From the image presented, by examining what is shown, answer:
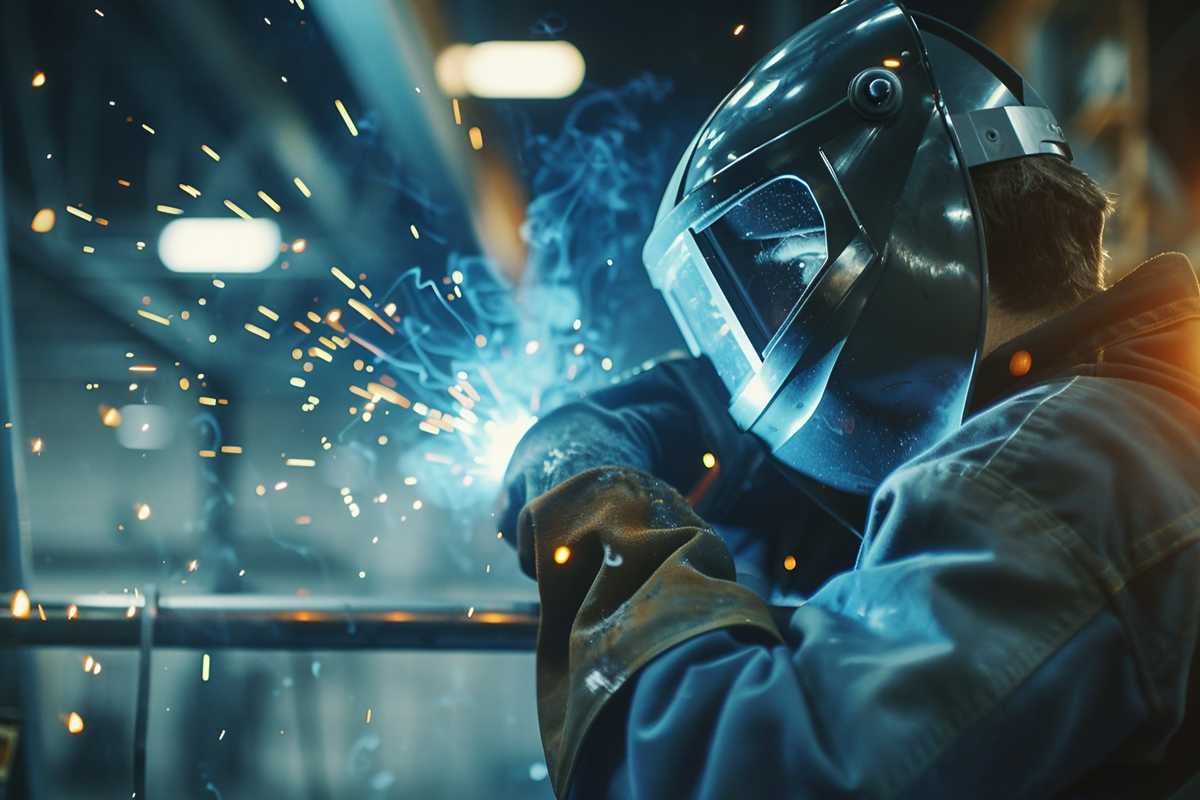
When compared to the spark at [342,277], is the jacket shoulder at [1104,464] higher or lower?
lower

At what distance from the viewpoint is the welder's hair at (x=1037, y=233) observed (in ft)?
3.25

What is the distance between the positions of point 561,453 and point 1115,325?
617mm

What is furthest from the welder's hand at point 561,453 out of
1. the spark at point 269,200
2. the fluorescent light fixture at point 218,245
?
the spark at point 269,200

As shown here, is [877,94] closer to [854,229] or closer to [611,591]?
[854,229]

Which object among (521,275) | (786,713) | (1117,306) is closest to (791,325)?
(1117,306)

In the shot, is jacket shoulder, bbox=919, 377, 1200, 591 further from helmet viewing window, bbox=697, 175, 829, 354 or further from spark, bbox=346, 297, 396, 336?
spark, bbox=346, 297, 396, 336

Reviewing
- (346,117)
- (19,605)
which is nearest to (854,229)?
(19,605)

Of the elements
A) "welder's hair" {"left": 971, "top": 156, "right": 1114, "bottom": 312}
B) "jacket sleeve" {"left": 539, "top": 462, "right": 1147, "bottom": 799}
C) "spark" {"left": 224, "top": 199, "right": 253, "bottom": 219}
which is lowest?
"jacket sleeve" {"left": 539, "top": 462, "right": 1147, "bottom": 799}

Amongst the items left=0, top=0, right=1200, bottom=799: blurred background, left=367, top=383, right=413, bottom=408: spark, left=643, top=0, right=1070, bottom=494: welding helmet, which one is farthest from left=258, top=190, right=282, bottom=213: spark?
left=643, top=0, right=1070, bottom=494: welding helmet

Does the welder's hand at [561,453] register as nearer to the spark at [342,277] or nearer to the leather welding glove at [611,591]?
the leather welding glove at [611,591]

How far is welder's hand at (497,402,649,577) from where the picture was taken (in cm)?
108

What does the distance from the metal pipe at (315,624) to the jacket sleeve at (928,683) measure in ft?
1.58

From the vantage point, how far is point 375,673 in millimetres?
3988

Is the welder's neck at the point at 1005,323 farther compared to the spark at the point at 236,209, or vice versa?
the spark at the point at 236,209
